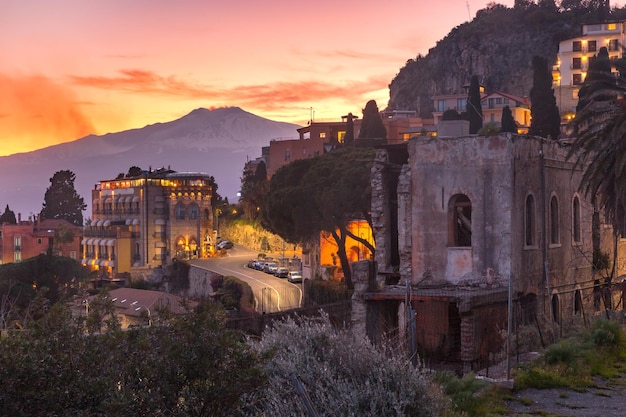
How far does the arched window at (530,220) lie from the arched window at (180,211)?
60.4m

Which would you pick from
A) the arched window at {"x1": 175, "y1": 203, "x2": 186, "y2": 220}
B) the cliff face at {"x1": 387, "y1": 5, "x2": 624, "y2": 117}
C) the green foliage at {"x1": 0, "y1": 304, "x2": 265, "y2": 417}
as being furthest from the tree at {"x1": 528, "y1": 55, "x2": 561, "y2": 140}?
the cliff face at {"x1": 387, "y1": 5, "x2": 624, "y2": 117}

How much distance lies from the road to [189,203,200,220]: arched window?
21.9ft

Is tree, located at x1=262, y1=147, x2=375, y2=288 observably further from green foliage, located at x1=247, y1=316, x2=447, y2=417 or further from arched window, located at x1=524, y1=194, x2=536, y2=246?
green foliage, located at x1=247, y1=316, x2=447, y2=417

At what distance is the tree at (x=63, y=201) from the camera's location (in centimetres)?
12238

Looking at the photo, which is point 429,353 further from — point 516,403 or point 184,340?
point 184,340

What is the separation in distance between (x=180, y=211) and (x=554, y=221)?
59806 mm

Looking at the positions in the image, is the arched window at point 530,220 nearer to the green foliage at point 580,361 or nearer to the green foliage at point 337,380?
the green foliage at point 580,361

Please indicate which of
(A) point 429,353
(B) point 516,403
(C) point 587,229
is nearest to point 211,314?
(B) point 516,403

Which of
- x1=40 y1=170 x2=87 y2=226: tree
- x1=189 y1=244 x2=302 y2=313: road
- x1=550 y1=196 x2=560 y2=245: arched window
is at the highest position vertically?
x1=40 y1=170 x2=87 y2=226: tree

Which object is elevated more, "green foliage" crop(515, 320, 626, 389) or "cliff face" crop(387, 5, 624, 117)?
"cliff face" crop(387, 5, 624, 117)

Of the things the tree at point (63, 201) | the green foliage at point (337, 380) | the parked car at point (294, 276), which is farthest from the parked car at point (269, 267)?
the tree at point (63, 201)

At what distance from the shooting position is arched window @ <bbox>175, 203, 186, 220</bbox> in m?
82.4

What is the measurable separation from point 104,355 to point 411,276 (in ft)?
62.5

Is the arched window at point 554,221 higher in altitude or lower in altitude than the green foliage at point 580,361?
higher
